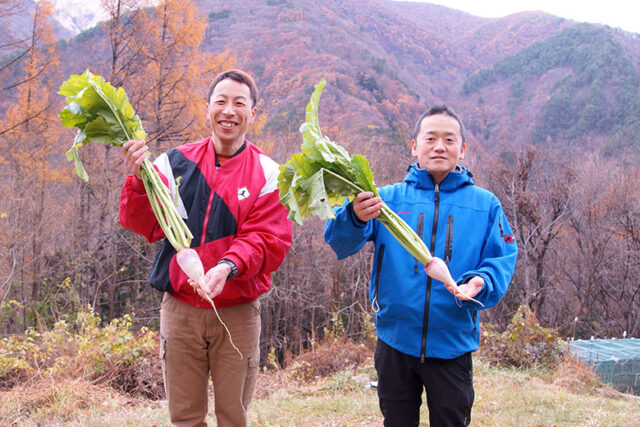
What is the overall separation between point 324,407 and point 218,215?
119 inches

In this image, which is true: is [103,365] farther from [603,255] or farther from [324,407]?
[603,255]

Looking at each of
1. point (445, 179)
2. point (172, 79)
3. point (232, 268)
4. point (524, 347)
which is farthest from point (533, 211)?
point (232, 268)

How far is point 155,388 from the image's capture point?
5488 millimetres

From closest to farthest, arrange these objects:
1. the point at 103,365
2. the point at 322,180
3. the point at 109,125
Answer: the point at 322,180 → the point at 109,125 → the point at 103,365

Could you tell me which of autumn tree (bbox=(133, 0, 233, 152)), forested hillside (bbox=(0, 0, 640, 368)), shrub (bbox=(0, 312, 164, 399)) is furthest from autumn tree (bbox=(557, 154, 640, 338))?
shrub (bbox=(0, 312, 164, 399))

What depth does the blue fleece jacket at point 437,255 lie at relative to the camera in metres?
2.18

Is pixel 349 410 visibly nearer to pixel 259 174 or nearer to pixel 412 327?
pixel 412 327

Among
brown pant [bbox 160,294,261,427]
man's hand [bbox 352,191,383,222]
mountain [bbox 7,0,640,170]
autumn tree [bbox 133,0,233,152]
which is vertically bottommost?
brown pant [bbox 160,294,261,427]

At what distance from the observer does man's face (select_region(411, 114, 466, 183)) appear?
2.32 metres

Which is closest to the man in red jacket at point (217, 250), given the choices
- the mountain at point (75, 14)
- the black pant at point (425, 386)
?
the black pant at point (425, 386)

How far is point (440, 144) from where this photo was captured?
91.3 inches

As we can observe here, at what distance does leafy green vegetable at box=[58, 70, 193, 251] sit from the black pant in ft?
Answer: 4.02

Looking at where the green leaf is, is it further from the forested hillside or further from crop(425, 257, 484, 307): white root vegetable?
the forested hillside

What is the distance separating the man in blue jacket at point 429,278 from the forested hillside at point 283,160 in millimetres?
5925
